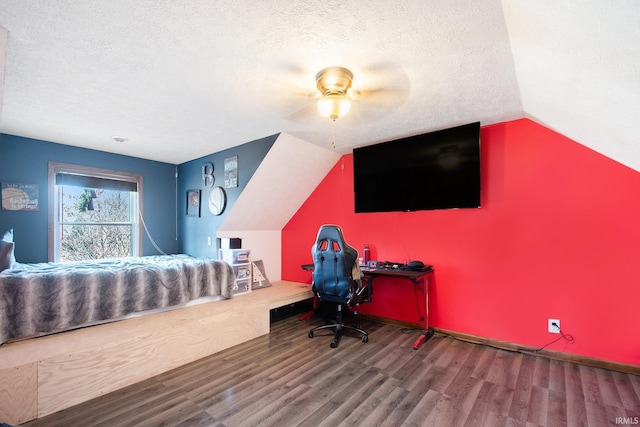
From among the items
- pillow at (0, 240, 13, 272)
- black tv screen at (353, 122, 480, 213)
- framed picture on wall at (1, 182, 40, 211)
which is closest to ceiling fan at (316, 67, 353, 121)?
black tv screen at (353, 122, 480, 213)

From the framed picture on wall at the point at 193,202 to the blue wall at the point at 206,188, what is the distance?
0.07 meters

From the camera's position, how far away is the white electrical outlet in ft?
8.97

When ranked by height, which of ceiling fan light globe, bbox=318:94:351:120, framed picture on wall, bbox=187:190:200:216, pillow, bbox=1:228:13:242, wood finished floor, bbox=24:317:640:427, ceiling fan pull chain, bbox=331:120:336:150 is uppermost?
ceiling fan pull chain, bbox=331:120:336:150

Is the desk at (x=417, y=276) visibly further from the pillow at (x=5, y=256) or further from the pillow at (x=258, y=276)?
the pillow at (x=5, y=256)

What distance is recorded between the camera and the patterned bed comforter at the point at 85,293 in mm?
2215

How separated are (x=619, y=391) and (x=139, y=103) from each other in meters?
4.54

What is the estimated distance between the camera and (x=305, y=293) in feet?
13.4

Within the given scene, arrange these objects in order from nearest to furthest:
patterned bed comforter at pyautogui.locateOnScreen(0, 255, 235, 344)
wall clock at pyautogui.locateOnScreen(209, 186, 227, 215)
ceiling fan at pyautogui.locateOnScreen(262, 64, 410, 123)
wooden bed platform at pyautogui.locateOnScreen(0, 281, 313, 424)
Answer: wooden bed platform at pyautogui.locateOnScreen(0, 281, 313, 424)
ceiling fan at pyautogui.locateOnScreen(262, 64, 410, 123)
patterned bed comforter at pyautogui.locateOnScreen(0, 255, 235, 344)
wall clock at pyautogui.locateOnScreen(209, 186, 227, 215)

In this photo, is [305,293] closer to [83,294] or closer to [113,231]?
[83,294]

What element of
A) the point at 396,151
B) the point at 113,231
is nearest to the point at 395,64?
the point at 396,151

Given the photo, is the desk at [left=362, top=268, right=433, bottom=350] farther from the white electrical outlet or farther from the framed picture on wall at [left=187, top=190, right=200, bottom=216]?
the framed picture on wall at [left=187, top=190, right=200, bottom=216]

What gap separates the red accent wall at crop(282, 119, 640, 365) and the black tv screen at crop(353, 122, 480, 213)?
0.69ft

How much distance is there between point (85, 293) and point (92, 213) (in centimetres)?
211

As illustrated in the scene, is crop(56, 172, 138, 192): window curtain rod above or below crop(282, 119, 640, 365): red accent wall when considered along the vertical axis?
above
